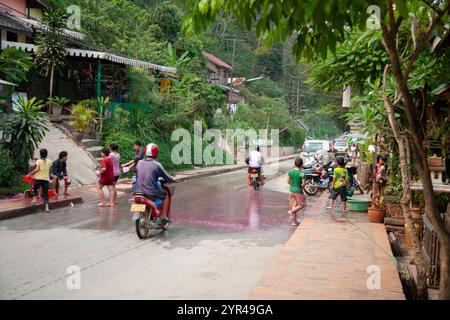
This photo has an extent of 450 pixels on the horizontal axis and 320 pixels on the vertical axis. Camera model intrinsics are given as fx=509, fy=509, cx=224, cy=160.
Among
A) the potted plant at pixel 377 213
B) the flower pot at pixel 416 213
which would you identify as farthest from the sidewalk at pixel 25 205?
the flower pot at pixel 416 213

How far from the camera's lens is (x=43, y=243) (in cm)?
905

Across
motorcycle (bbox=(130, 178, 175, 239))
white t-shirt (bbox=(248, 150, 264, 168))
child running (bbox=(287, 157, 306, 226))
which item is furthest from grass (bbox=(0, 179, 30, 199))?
white t-shirt (bbox=(248, 150, 264, 168))

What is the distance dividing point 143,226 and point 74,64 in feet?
61.1

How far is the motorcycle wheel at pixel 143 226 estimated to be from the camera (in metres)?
9.54

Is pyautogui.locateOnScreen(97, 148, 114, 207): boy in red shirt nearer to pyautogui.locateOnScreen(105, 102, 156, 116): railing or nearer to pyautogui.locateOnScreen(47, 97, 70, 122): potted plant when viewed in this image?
pyautogui.locateOnScreen(47, 97, 70, 122): potted plant

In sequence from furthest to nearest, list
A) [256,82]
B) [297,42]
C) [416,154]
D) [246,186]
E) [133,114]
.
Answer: [256,82] < [133,114] < [246,186] < [416,154] < [297,42]

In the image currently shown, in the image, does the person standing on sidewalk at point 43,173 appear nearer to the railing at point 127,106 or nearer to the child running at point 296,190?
the child running at point 296,190

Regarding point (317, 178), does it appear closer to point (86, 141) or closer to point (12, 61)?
point (86, 141)

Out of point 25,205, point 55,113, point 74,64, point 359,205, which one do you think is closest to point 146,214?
point 25,205

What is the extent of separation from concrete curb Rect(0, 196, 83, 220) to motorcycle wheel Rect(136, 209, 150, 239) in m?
3.90

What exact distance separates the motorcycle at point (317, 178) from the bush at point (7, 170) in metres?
9.71
